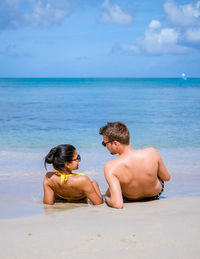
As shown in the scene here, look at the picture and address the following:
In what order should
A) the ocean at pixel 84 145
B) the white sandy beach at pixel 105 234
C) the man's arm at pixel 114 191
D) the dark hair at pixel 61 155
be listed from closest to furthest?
1. the white sandy beach at pixel 105 234
2. the man's arm at pixel 114 191
3. the dark hair at pixel 61 155
4. the ocean at pixel 84 145

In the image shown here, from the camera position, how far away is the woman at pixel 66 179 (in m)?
3.95

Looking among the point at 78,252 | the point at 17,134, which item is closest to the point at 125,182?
the point at 78,252

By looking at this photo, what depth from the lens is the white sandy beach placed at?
239 cm

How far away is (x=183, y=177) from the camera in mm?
6043

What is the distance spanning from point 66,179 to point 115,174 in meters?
Answer: 0.62

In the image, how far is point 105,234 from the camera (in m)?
2.71

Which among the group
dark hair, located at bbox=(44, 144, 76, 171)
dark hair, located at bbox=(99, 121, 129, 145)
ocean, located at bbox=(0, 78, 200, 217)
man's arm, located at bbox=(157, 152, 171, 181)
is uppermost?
dark hair, located at bbox=(99, 121, 129, 145)

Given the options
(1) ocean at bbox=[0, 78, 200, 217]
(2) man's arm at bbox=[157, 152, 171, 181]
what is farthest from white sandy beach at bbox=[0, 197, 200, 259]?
(1) ocean at bbox=[0, 78, 200, 217]

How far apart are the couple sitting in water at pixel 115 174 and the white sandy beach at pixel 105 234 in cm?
42

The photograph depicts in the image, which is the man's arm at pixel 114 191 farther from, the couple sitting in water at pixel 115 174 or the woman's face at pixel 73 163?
the woman's face at pixel 73 163

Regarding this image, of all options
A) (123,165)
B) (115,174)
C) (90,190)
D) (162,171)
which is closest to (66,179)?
(90,190)

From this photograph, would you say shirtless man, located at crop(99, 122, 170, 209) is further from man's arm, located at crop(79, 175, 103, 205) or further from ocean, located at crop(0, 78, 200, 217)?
ocean, located at crop(0, 78, 200, 217)

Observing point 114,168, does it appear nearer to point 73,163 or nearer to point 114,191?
point 114,191

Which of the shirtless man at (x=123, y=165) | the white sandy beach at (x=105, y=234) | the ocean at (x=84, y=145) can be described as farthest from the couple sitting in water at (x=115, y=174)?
the ocean at (x=84, y=145)
